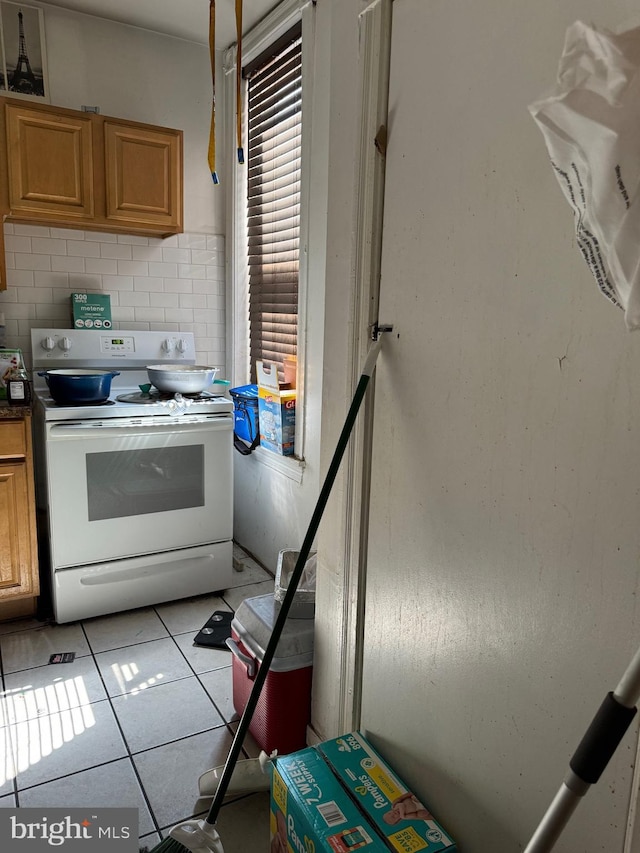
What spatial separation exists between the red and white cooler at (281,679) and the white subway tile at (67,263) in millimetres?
2023

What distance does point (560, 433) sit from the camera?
96 cm

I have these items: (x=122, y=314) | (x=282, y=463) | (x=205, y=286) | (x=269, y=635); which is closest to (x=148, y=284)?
(x=122, y=314)

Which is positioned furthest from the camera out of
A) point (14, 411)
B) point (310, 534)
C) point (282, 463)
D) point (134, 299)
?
point (134, 299)

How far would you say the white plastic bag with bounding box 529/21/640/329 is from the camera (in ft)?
1.67

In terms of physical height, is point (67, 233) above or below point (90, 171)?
below

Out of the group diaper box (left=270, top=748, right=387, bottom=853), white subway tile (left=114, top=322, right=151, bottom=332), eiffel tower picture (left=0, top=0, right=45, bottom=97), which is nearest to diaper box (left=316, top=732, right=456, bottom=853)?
diaper box (left=270, top=748, right=387, bottom=853)

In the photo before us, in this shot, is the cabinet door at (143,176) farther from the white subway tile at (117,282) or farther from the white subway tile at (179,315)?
the white subway tile at (179,315)

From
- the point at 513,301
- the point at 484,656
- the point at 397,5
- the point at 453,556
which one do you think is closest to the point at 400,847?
the point at 484,656

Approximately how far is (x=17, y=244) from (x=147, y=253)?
61cm

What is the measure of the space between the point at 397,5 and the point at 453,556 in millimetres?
1162

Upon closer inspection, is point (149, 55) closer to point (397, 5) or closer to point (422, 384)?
point (397, 5)

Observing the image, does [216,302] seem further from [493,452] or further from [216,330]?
[493,452]

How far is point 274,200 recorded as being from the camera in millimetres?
2904

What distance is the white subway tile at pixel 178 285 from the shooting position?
10.6 ft
